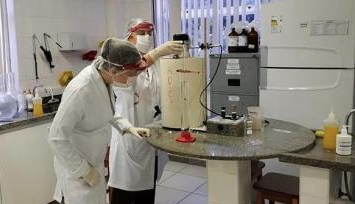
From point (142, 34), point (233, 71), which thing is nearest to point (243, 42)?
point (233, 71)

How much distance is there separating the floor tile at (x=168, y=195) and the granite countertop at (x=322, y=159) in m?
1.87

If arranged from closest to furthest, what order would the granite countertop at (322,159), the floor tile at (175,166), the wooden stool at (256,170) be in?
1. the granite countertop at (322,159)
2. the wooden stool at (256,170)
3. the floor tile at (175,166)

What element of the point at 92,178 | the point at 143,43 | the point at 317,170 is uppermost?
the point at 143,43

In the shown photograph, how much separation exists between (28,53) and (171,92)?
5.90 ft

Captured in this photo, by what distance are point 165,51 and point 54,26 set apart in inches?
72.0

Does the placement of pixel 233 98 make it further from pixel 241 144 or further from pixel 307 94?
pixel 241 144

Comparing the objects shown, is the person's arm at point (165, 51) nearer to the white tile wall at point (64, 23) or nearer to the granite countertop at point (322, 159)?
the granite countertop at point (322, 159)

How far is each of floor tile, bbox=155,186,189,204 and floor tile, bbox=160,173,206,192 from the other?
0.26 feet

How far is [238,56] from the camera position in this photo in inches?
125

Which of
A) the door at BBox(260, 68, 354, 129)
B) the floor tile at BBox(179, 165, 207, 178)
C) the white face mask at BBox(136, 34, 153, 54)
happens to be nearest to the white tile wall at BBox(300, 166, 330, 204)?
the door at BBox(260, 68, 354, 129)

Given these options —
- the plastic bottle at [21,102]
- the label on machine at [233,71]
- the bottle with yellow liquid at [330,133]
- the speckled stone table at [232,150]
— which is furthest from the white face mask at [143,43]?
the plastic bottle at [21,102]

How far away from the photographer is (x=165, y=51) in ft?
7.04

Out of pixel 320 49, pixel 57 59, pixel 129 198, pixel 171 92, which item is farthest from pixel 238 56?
pixel 57 59

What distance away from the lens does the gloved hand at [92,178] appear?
→ 1.84 meters
